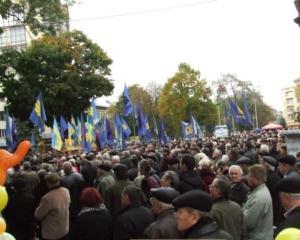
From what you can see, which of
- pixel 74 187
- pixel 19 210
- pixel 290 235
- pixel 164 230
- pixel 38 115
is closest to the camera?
pixel 290 235

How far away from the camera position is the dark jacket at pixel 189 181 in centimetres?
862

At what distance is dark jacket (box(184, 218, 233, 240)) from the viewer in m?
4.16

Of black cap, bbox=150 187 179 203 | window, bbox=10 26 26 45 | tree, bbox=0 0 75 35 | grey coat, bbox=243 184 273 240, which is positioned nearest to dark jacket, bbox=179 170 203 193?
grey coat, bbox=243 184 273 240

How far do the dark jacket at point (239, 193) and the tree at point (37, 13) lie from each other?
10517 mm

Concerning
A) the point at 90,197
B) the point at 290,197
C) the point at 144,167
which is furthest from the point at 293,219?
the point at 144,167

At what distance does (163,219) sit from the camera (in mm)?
5207

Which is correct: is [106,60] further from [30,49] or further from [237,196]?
[237,196]

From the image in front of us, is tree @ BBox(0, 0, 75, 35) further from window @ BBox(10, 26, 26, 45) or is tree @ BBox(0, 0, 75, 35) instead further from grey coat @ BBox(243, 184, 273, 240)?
window @ BBox(10, 26, 26, 45)

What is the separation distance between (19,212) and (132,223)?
11.2 feet

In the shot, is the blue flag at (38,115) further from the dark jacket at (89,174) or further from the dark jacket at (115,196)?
the dark jacket at (115,196)

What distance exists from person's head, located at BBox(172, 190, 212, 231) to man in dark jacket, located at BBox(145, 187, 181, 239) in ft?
2.71

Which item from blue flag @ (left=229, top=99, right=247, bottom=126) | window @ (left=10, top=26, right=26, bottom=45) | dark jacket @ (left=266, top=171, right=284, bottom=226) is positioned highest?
window @ (left=10, top=26, right=26, bottom=45)

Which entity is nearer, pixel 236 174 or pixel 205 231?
pixel 205 231

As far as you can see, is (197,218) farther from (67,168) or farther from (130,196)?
(67,168)
